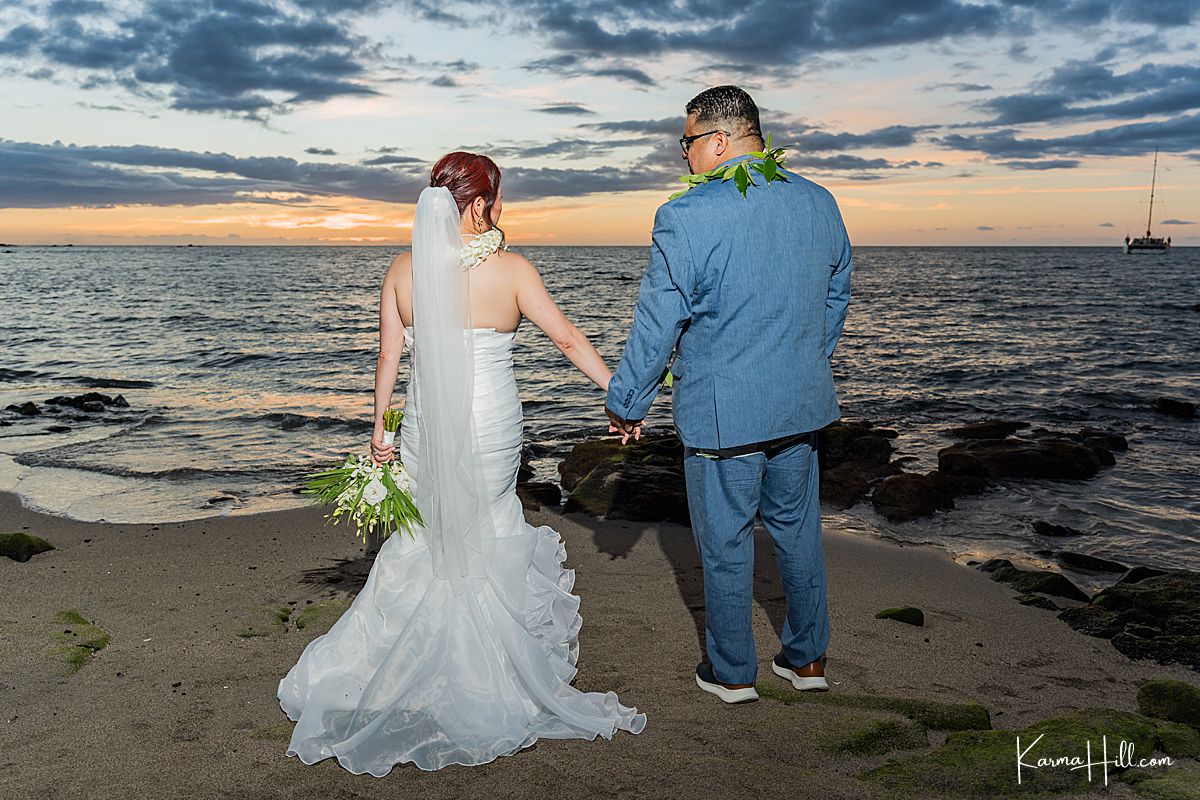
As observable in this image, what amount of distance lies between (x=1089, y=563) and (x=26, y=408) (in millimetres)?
16728

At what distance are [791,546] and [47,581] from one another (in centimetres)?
539

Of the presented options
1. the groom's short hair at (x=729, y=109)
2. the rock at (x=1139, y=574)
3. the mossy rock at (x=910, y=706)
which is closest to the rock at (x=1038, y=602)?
the rock at (x=1139, y=574)

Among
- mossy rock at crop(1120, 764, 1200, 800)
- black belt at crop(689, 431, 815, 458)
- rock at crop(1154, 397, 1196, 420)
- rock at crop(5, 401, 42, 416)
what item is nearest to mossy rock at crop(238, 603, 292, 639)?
black belt at crop(689, 431, 815, 458)

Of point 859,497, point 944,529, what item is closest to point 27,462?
point 859,497

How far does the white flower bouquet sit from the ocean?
17.1 feet

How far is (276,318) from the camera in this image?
35.8 metres

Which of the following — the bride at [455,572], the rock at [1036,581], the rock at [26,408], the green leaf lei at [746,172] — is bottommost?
the rock at [26,408]

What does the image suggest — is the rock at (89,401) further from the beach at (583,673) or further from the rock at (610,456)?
the rock at (610,456)

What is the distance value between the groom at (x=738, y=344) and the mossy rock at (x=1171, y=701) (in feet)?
6.33

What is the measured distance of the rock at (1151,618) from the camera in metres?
5.34

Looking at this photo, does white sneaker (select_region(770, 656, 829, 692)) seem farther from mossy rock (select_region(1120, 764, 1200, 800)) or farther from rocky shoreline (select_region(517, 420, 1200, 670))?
rocky shoreline (select_region(517, 420, 1200, 670))

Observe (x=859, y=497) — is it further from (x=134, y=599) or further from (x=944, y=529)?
(x=134, y=599)

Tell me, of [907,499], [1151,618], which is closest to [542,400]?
[907,499]

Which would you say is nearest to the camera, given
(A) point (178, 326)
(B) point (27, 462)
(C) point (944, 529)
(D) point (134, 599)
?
(D) point (134, 599)
